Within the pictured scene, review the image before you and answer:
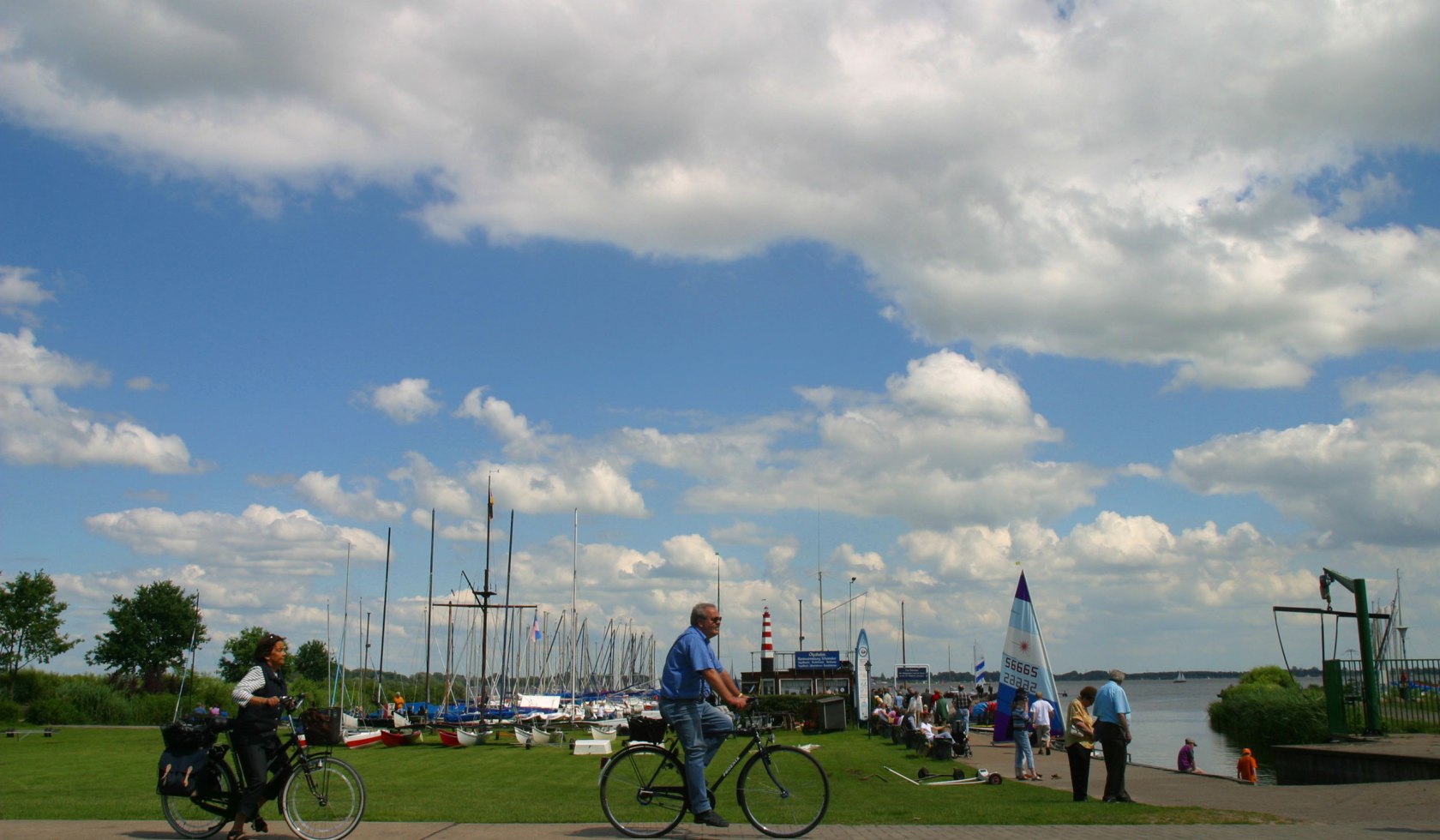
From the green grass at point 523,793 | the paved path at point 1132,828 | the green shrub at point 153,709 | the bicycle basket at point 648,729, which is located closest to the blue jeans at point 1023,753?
the green grass at point 523,793

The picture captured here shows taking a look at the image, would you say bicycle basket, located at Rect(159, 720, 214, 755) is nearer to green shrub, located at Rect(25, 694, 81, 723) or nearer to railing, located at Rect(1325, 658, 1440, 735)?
railing, located at Rect(1325, 658, 1440, 735)

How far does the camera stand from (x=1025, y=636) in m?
26.7

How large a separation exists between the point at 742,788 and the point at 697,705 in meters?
0.79

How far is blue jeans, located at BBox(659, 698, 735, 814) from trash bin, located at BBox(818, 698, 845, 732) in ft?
109

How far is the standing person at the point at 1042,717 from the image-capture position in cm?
2653

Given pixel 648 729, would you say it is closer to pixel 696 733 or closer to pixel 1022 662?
pixel 696 733

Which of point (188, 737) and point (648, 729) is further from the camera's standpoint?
point (648, 729)

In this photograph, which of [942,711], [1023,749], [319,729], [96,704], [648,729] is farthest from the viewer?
[96,704]

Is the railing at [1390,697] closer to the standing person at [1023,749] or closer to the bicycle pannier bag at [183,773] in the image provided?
the standing person at [1023,749]

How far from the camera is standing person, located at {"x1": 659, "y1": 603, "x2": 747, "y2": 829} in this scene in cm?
957

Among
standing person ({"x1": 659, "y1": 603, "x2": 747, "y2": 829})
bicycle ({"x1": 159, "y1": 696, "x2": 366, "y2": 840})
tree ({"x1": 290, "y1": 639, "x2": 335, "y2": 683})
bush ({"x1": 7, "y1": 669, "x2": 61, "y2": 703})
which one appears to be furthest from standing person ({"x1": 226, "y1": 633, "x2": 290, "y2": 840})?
tree ({"x1": 290, "y1": 639, "x2": 335, "y2": 683})

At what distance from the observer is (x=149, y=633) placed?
9281cm

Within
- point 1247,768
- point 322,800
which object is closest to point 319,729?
point 322,800

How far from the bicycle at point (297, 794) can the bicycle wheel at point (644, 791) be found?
2121 millimetres
